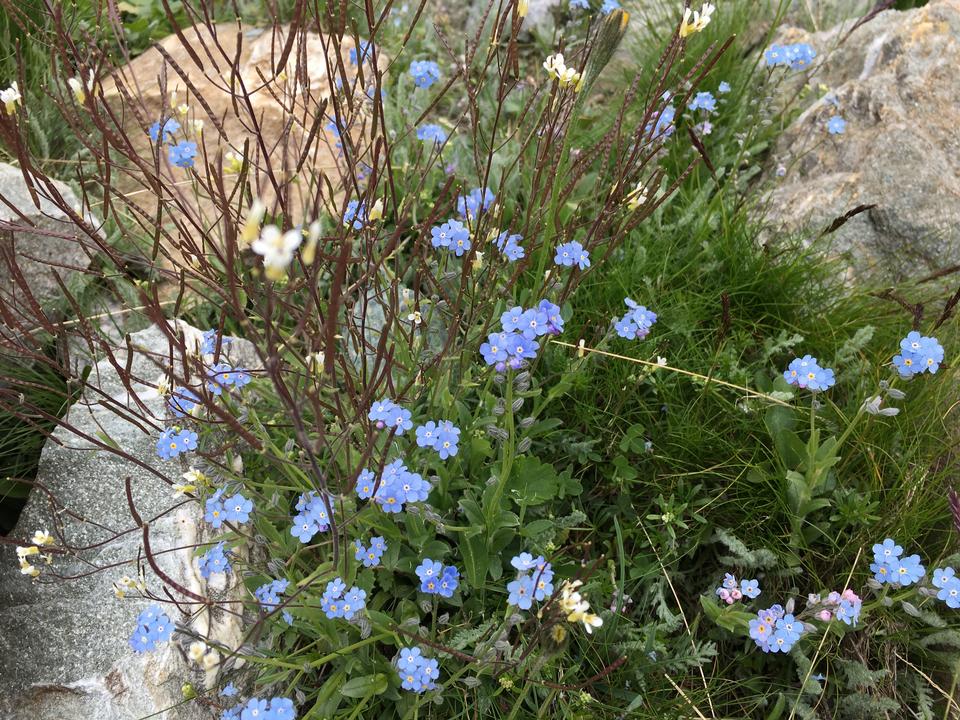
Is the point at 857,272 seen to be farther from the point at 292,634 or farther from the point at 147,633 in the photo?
the point at 147,633

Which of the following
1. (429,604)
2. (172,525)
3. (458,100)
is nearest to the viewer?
(429,604)

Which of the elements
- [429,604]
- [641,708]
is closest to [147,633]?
Result: [429,604]

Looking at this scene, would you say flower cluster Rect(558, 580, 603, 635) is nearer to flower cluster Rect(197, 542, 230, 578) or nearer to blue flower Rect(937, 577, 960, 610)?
flower cluster Rect(197, 542, 230, 578)

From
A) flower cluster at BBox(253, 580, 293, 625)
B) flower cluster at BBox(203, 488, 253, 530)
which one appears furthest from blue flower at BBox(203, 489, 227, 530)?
flower cluster at BBox(253, 580, 293, 625)

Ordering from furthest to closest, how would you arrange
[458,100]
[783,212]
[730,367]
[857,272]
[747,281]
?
1. [458,100]
2. [783,212]
3. [857,272]
4. [747,281]
5. [730,367]

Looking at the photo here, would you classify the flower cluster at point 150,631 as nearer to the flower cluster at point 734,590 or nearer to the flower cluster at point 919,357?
the flower cluster at point 734,590

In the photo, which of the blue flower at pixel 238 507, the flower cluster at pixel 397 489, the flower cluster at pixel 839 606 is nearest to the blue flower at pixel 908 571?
the flower cluster at pixel 839 606
